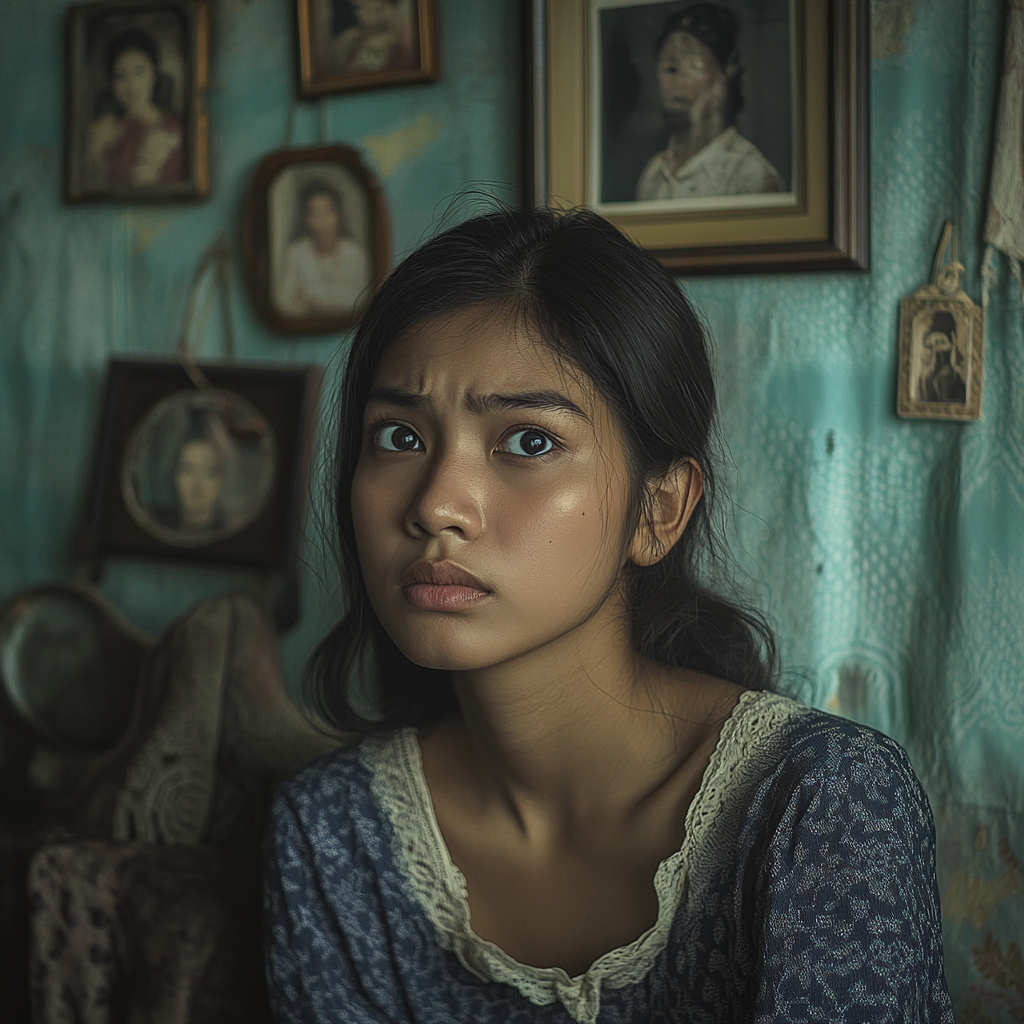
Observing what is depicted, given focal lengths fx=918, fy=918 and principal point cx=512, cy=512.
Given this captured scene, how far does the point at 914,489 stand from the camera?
1314mm

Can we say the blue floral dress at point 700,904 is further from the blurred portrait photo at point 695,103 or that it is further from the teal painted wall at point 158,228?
the blurred portrait photo at point 695,103

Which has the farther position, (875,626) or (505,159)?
(505,159)

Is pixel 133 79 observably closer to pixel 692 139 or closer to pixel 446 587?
pixel 692 139

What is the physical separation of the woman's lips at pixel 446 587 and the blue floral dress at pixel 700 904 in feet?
0.99

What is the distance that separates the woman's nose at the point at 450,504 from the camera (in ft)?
2.72

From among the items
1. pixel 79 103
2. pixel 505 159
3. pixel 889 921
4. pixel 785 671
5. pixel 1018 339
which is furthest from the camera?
pixel 79 103

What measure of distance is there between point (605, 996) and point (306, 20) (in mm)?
1548

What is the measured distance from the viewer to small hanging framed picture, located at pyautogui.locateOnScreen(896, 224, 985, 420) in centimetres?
126

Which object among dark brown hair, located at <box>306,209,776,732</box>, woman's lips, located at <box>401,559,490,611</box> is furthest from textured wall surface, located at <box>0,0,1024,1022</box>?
woman's lips, located at <box>401,559,490,611</box>

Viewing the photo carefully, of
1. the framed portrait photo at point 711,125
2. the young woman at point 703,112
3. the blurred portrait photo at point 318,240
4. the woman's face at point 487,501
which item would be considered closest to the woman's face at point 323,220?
the blurred portrait photo at point 318,240

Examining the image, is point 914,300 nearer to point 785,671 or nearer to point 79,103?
point 785,671

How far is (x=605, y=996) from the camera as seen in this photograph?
2.98ft

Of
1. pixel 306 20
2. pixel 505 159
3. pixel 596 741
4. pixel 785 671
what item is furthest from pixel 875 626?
pixel 306 20

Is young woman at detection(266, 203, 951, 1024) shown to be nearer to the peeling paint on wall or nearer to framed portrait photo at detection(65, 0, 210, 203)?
the peeling paint on wall
